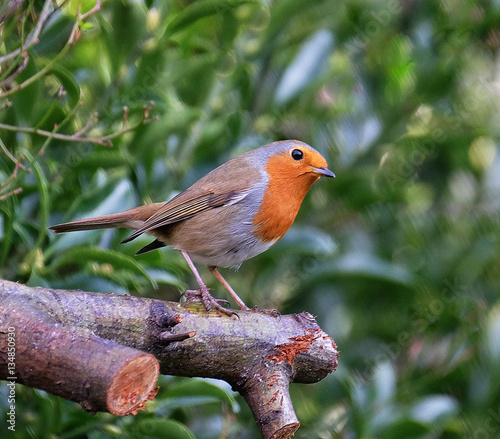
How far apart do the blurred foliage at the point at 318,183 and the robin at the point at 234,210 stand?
83 millimetres

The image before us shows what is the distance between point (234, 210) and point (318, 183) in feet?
2.23

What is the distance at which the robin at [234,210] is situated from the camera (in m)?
2.68

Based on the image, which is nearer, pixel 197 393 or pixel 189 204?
pixel 197 393

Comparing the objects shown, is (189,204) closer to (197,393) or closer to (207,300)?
(207,300)

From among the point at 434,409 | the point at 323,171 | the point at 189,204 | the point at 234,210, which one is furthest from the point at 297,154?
the point at 434,409

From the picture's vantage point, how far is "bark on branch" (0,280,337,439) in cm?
142

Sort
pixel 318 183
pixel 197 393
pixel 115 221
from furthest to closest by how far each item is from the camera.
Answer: pixel 318 183, pixel 115 221, pixel 197 393

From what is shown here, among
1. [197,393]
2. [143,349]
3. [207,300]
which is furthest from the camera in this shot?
[207,300]

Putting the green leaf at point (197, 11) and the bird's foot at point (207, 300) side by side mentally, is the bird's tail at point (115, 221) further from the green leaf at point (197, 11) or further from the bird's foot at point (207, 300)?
the green leaf at point (197, 11)

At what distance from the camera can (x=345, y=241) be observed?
328 cm

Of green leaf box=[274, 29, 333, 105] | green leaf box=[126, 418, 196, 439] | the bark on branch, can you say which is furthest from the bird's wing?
green leaf box=[126, 418, 196, 439]

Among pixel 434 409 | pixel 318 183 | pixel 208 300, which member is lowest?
pixel 434 409

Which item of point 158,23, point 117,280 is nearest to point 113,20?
point 158,23

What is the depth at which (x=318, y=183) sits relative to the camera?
328 centimetres
